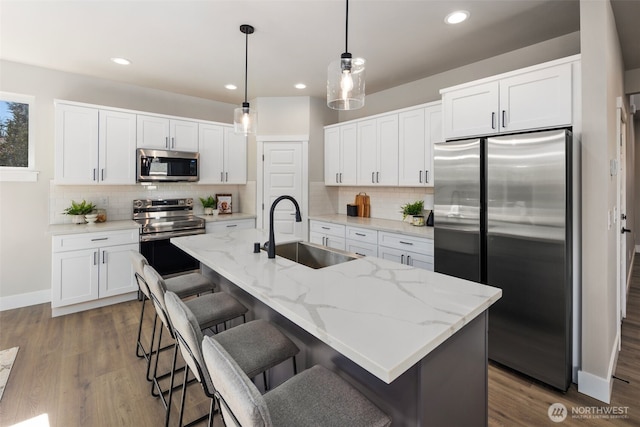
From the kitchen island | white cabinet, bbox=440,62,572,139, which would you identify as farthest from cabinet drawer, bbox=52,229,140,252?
white cabinet, bbox=440,62,572,139

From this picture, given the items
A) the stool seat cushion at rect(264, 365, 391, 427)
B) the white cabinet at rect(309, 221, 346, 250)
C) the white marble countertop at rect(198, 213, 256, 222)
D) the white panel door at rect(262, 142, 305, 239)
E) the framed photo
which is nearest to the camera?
the stool seat cushion at rect(264, 365, 391, 427)

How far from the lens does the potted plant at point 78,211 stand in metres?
3.71

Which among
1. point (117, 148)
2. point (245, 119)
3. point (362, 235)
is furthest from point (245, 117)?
point (117, 148)

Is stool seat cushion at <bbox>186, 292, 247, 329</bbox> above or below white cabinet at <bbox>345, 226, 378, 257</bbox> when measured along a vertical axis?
below

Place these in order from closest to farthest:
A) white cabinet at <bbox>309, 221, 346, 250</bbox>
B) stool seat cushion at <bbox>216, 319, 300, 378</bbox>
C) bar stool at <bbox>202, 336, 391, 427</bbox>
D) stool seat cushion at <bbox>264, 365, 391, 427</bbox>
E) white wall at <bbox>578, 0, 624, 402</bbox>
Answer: bar stool at <bbox>202, 336, 391, 427</bbox>
stool seat cushion at <bbox>264, 365, 391, 427</bbox>
stool seat cushion at <bbox>216, 319, 300, 378</bbox>
white wall at <bbox>578, 0, 624, 402</bbox>
white cabinet at <bbox>309, 221, 346, 250</bbox>

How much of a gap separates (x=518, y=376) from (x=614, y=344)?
2.71ft

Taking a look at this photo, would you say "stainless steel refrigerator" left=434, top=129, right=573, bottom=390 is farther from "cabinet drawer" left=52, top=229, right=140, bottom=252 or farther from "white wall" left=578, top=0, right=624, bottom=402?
"cabinet drawer" left=52, top=229, right=140, bottom=252

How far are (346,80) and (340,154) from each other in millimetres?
2820

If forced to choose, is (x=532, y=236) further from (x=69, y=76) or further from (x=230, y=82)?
(x=69, y=76)

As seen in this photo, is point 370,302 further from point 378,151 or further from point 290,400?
point 378,151

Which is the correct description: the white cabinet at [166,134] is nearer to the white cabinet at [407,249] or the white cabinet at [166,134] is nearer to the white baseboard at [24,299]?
the white baseboard at [24,299]

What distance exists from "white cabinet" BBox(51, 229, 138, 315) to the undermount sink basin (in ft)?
7.62

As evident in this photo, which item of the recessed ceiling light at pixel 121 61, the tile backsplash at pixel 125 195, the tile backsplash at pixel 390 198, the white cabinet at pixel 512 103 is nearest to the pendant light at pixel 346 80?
the white cabinet at pixel 512 103

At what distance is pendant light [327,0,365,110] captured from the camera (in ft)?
5.73
